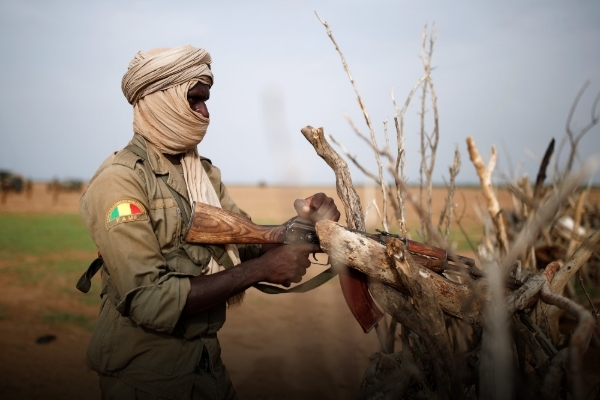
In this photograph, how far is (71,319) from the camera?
649 cm

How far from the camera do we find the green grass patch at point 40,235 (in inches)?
461

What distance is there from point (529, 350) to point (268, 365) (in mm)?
3688

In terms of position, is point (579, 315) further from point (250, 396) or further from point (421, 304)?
point (250, 396)

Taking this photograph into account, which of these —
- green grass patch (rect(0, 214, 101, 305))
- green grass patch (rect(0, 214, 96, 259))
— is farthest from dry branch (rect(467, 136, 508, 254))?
green grass patch (rect(0, 214, 96, 259))

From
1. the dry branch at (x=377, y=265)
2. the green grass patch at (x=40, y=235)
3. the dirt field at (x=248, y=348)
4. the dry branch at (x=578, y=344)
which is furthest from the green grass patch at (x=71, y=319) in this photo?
the dry branch at (x=578, y=344)

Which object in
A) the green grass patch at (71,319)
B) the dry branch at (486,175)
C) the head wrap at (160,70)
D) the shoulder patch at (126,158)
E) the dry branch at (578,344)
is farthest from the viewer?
the green grass patch at (71,319)

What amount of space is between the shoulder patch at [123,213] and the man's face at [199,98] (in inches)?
24.3

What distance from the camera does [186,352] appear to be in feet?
6.88

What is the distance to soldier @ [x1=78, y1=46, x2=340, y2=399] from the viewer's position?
187 cm

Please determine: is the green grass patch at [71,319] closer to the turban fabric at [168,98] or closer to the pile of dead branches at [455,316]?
the turban fabric at [168,98]

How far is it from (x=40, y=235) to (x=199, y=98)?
14.2 metres

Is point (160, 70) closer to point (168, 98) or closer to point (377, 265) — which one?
point (168, 98)

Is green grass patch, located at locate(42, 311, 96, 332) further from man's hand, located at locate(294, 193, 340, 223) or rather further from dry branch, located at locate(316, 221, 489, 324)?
dry branch, located at locate(316, 221, 489, 324)

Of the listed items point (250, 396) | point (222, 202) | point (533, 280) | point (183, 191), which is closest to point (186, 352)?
point (183, 191)
